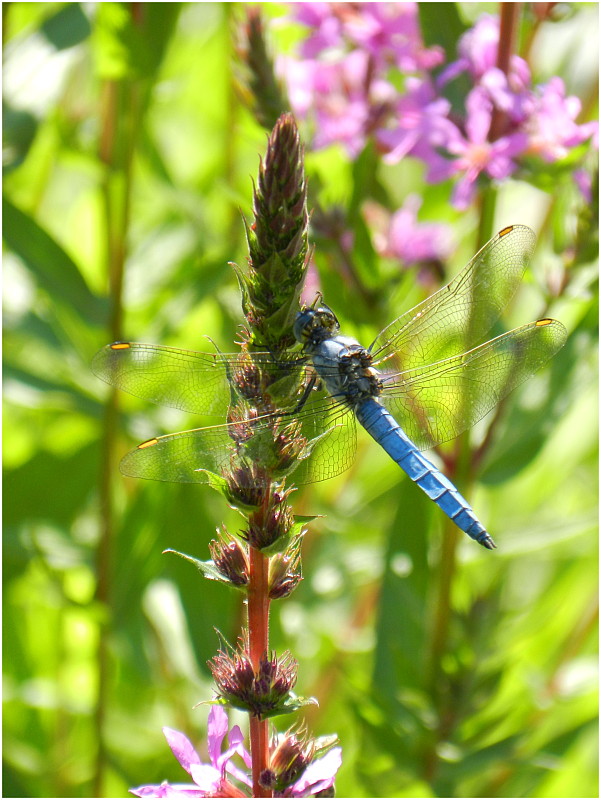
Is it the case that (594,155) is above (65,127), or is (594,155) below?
below

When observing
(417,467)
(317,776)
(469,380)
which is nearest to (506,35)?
(469,380)

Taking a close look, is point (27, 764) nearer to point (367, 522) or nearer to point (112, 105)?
point (367, 522)

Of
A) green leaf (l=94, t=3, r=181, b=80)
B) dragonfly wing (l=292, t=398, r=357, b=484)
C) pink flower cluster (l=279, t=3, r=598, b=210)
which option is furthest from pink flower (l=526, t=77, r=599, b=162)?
green leaf (l=94, t=3, r=181, b=80)

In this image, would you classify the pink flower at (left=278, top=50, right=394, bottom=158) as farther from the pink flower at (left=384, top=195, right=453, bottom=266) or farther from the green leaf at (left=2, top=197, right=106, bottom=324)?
the green leaf at (left=2, top=197, right=106, bottom=324)

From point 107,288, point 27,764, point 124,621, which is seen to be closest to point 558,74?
point 107,288

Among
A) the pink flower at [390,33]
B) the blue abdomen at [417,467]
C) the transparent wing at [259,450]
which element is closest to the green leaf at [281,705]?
the transparent wing at [259,450]

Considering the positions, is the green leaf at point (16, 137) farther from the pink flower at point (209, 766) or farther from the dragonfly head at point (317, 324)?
the pink flower at point (209, 766)

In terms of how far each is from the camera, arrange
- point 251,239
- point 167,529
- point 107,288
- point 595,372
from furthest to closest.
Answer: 1. point 107,288
2. point 167,529
3. point 595,372
4. point 251,239
